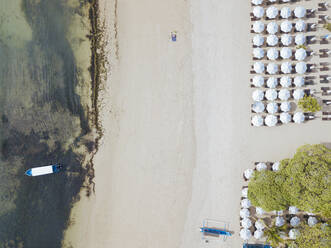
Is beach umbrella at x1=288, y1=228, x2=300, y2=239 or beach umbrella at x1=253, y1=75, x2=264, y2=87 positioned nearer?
beach umbrella at x1=288, y1=228, x2=300, y2=239

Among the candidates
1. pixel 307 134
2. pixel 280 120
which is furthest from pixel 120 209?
pixel 307 134

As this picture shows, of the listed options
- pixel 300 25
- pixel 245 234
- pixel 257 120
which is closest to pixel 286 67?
pixel 300 25

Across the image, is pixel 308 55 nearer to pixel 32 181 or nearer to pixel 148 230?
pixel 148 230

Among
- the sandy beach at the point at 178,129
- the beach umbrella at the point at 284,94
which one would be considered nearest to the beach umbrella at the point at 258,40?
the sandy beach at the point at 178,129

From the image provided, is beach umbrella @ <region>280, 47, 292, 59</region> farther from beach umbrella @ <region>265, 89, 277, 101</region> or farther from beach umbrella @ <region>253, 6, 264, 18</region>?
beach umbrella @ <region>253, 6, 264, 18</region>

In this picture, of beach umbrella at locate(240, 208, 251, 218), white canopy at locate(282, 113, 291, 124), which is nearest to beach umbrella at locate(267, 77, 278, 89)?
white canopy at locate(282, 113, 291, 124)

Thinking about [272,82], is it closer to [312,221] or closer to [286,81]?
[286,81]

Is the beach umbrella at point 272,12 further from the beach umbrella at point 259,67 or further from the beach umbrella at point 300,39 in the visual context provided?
the beach umbrella at point 259,67

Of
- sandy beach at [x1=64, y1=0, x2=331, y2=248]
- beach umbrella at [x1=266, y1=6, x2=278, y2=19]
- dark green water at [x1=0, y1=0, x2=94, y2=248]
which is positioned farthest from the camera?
dark green water at [x1=0, y1=0, x2=94, y2=248]
